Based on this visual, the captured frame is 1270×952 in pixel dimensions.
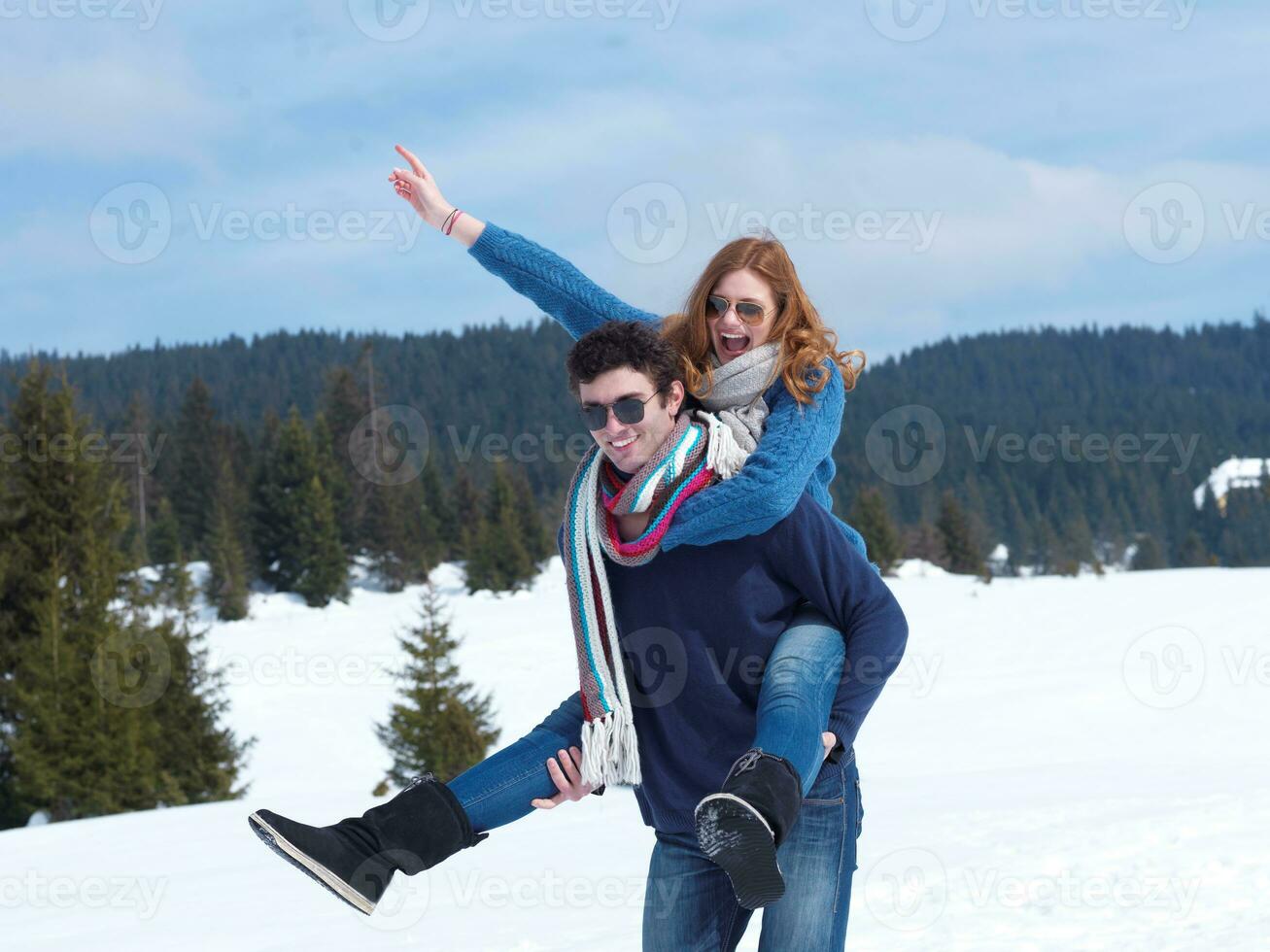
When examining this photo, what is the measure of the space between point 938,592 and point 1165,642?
41.2 feet

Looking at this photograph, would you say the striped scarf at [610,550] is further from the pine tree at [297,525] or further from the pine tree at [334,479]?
the pine tree at [334,479]

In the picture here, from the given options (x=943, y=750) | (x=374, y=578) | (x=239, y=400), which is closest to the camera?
(x=943, y=750)

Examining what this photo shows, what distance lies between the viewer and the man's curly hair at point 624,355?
2711 millimetres

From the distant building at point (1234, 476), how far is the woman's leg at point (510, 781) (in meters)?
130

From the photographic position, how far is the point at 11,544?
18.1 meters

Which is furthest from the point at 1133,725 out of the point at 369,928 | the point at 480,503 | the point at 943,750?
the point at 480,503

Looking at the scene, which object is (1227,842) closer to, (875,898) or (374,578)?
(875,898)

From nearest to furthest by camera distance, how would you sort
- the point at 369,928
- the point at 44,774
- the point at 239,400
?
the point at 369,928 < the point at 44,774 < the point at 239,400

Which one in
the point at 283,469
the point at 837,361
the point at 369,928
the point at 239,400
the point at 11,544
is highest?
the point at 239,400
